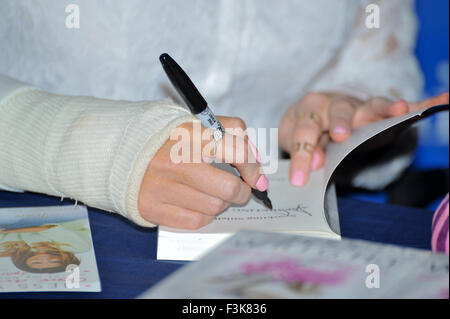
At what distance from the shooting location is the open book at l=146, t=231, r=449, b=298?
1.08 feet

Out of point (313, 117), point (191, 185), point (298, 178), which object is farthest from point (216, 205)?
point (313, 117)

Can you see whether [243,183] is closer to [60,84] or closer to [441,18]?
[60,84]

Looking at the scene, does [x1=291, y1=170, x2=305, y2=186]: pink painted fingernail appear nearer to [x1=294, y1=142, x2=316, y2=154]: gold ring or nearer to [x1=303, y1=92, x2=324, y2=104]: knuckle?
[x1=294, y1=142, x2=316, y2=154]: gold ring

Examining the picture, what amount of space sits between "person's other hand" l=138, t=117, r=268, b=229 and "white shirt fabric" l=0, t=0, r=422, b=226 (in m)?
0.02

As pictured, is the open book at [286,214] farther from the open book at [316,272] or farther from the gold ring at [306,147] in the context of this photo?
the open book at [316,272]

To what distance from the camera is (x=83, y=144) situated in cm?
58

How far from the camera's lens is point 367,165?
0.90 metres

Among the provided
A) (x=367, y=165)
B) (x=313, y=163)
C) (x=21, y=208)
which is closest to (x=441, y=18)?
(x=367, y=165)

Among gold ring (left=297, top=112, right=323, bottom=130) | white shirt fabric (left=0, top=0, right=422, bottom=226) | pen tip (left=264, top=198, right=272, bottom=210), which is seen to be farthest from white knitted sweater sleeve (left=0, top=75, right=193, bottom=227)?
gold ring (left=297, top=112, right=323, bottom=130)

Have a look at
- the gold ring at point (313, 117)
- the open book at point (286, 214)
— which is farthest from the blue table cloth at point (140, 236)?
the gold ring at point (313, 117)

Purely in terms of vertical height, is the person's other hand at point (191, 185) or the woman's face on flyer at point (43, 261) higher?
the person's other hand at point (191, 185)

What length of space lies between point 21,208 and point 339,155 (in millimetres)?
347

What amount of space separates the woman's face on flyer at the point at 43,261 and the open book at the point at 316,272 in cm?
19

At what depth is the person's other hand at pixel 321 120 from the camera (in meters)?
0.68
